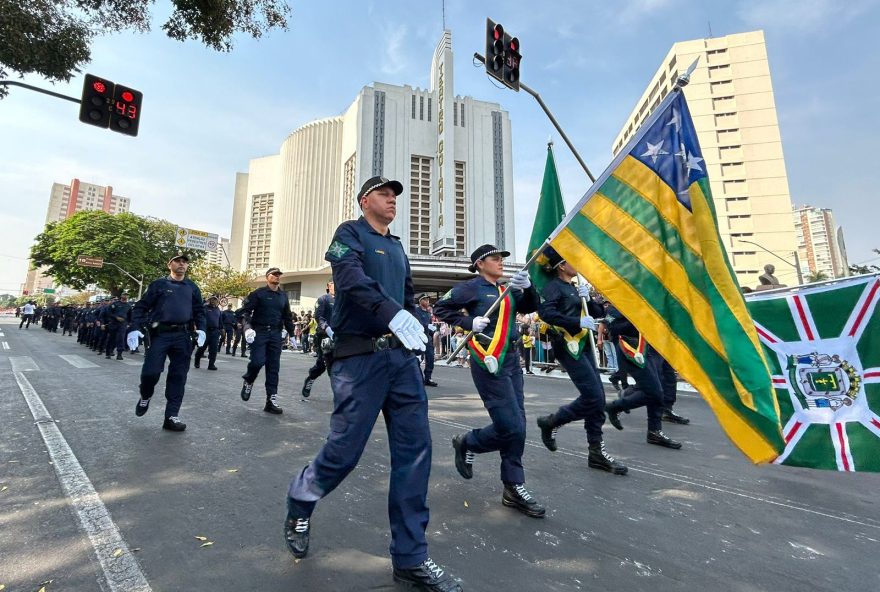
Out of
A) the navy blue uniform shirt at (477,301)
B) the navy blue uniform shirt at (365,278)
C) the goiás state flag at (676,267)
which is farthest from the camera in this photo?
the navy blue uniform shirt at (477,301)

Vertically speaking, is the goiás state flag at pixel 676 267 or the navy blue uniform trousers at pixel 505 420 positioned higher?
the goiás state flag at pixel 676 267

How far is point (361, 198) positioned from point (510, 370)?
1.85 metres

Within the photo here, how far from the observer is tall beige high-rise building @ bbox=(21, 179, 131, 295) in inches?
5748

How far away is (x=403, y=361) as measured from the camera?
101 inches

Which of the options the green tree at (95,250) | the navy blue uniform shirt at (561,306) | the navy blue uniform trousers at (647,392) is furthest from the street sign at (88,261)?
the navy blue uniform trousers at (647,392)

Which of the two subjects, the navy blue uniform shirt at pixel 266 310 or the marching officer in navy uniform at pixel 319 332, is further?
the marching officer in navy uniform at pixel 319 332

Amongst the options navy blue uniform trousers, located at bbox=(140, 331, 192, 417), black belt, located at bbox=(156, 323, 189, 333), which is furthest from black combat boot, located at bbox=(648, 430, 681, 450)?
black belt, located at bbox=(156, 323, 189, 333)

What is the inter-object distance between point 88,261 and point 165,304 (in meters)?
39.9

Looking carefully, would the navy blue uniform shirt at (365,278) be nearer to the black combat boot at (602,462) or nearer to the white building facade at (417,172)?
the black combat boot at (602,462)

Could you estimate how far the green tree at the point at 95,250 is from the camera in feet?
127

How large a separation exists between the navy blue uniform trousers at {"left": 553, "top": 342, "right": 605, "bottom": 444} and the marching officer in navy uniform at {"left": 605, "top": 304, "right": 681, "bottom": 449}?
1075 millimetres

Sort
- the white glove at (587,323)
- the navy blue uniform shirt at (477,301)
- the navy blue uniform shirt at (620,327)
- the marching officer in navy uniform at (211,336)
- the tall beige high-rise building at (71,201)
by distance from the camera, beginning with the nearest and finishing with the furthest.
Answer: the navy blue uniform shirt at (477,301) → the white glove at (587,323) → the navy blue uniform shirt at (620,327) → the marching officer in navy uniform at (211,336) → the tall beige high-rise building at (71,201)

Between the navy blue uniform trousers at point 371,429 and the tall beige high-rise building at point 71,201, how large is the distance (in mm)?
176582

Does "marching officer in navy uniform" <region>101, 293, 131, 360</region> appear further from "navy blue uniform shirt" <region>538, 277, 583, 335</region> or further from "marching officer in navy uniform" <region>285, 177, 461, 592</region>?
"marching officer in navy uniform" <region>285, 177, 461, 592</region>
